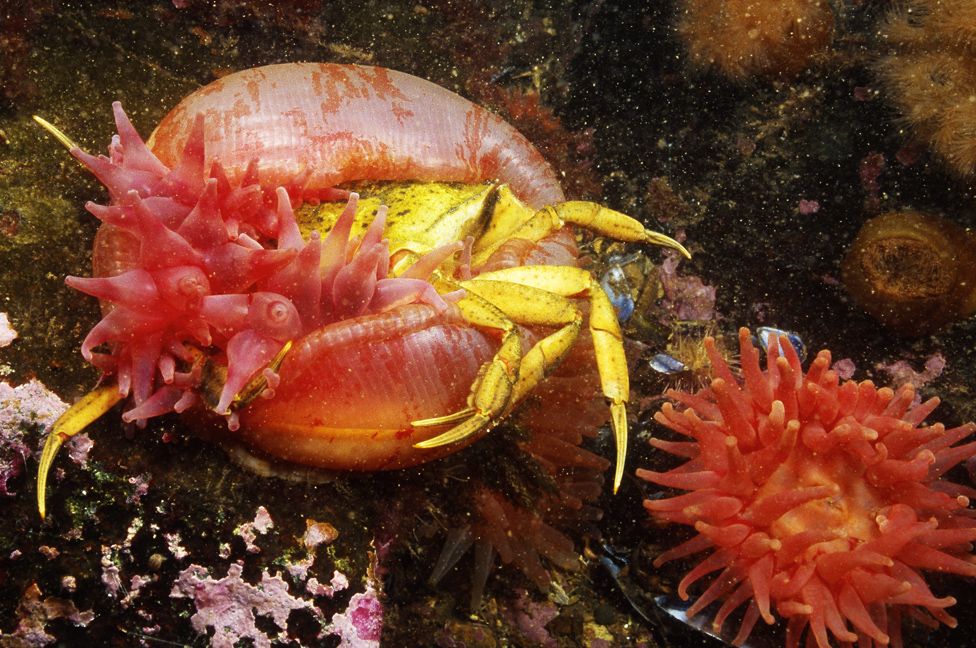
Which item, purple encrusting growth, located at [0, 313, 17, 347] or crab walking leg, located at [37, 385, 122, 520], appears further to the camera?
purple encrusting growth, located at [0, 313, 17, 347]

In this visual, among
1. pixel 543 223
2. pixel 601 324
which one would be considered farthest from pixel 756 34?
pixel 601 324

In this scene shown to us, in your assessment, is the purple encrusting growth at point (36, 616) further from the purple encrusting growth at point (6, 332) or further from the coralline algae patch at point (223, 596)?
the purple encrusting growth at point (6, 332)

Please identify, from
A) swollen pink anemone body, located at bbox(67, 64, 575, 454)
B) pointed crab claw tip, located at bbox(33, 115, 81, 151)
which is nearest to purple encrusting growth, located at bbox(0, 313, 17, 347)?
swollen pink anemone body, located at bbox(67, 64, 575, 454)

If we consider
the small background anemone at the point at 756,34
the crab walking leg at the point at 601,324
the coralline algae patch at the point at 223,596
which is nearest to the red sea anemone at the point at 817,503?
the crab walking leg at the point at 601,324

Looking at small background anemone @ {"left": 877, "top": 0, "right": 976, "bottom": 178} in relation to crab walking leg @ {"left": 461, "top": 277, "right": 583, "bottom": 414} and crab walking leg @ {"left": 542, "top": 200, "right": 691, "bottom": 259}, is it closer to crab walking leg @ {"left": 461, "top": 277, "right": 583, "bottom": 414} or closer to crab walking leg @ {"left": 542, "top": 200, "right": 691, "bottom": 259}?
crab walking leg @ {"left": 542, "top": 200, "right": 691, "bottom": 259}

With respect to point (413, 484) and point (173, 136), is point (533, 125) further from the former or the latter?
point (413, 484)

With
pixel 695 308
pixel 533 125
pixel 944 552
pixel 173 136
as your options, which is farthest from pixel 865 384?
pixel 173 136
